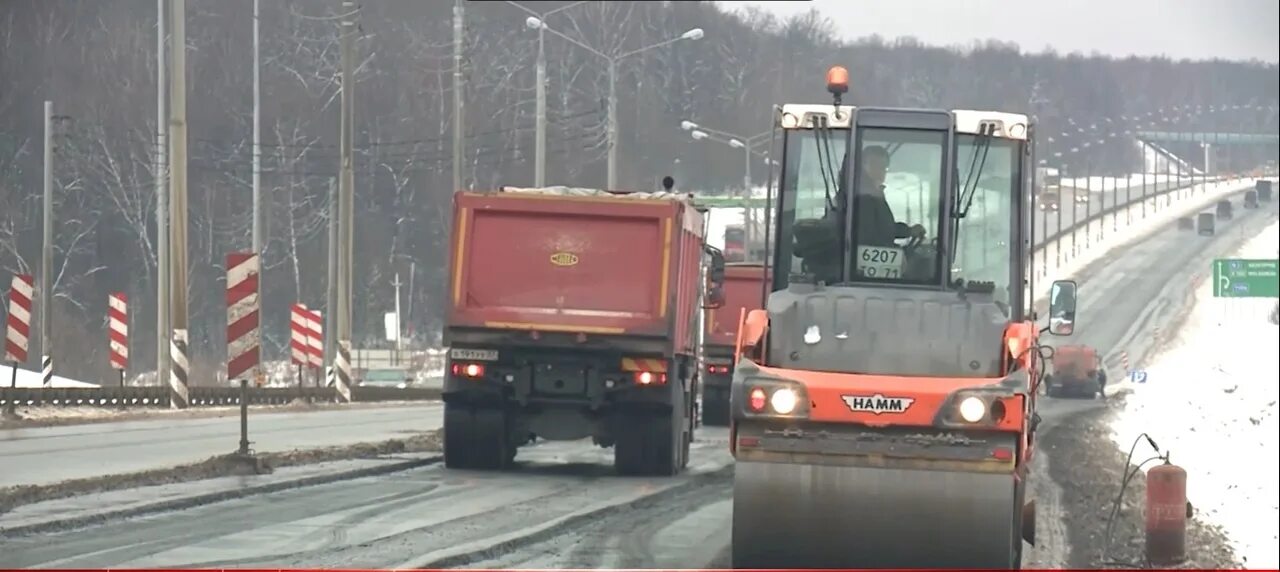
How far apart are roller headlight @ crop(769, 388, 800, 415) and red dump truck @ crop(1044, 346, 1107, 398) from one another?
21198 millimetres

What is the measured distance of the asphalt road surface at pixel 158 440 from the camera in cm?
1888

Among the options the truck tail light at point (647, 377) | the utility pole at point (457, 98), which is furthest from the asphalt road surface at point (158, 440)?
the truck tail light at point (647, 377)

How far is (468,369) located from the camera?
66.4 feet

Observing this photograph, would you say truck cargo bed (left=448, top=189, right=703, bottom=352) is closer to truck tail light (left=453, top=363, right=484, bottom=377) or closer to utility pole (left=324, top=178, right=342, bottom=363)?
truck tail light (left=453, top=363, right=484, bottom=377)

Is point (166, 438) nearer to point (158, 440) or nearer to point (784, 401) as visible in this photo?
point (158, 440)

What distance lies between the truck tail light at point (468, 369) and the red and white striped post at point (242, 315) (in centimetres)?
192

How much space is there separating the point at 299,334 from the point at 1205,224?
16.1m

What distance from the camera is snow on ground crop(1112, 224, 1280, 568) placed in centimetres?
1820

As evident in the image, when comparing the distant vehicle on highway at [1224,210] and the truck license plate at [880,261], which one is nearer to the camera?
the truck license plate at [880,261]

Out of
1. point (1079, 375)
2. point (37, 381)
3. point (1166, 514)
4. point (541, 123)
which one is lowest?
point (1166, 514)

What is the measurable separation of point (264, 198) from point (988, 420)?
15460 mm

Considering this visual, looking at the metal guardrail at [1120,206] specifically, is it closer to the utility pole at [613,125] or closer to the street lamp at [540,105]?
the utility pole at [613,125]

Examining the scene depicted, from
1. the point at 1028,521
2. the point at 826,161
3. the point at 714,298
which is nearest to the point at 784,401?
the point at 826,161

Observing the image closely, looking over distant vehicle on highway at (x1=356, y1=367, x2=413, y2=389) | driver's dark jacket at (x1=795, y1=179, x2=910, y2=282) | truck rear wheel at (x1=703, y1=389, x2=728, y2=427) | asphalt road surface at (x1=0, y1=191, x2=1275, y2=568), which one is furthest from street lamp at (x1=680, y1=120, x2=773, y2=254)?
distant vehicle on highway at (x1=356, y1=367, x2=413, y2=389)
